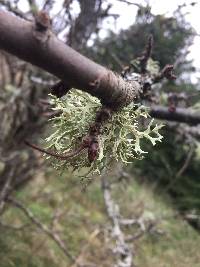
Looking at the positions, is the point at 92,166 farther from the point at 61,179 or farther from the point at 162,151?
the point at 162,151

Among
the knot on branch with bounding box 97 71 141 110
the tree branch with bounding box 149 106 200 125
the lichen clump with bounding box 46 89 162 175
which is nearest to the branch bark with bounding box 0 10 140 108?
the knot on branch with bounding box 97 71 141 110

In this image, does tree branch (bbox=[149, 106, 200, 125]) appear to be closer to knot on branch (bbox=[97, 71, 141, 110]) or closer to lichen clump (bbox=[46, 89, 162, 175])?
lichen clump (bbox=[46, 89, 162, 175])

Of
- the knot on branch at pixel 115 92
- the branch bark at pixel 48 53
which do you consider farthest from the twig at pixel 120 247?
the branch bark at pixel 48 53

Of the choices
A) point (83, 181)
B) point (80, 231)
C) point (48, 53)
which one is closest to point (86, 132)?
point (83, 181)

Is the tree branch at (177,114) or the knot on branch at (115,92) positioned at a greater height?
the tree branch at (177,114)

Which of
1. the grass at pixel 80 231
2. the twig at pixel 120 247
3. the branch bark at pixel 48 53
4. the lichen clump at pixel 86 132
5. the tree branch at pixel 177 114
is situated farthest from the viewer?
the grass at pixel 80 231

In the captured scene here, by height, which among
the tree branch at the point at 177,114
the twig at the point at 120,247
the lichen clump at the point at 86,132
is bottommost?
the twig at the point at 120,247

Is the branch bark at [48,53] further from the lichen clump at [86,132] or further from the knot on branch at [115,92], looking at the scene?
the lichen clump at [86,132]
